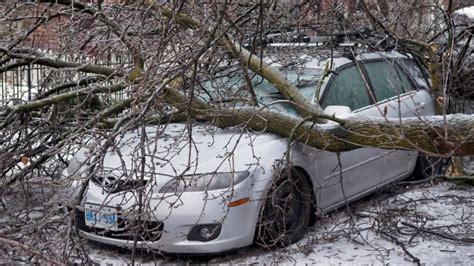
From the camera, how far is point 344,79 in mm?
5992

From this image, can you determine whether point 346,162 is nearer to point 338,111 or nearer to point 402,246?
point 338,111

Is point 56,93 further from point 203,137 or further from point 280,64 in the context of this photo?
point 280,64

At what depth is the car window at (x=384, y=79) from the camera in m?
6.39

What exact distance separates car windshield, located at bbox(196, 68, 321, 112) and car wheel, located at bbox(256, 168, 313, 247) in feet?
2.29

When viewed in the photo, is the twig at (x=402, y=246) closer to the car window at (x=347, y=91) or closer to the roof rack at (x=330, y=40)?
the car window at (x=347, y=91)

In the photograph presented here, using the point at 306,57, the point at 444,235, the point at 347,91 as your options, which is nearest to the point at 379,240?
the point at 444,235

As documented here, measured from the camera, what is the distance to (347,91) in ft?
19.5

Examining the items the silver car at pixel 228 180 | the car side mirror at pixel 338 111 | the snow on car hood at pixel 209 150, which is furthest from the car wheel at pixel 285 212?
the car side mirror at pixel 338 111

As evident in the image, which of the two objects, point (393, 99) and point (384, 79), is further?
point (384, 79)

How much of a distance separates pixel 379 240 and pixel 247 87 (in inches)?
67.6

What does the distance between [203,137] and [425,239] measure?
2092mm

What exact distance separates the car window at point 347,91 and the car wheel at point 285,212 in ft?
2.93

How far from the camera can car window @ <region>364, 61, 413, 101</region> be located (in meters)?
6.39

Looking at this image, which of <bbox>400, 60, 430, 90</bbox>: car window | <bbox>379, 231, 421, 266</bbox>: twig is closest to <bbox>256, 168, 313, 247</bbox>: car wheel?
<bbox>379, 231, 421, 266</bbox>: twig
